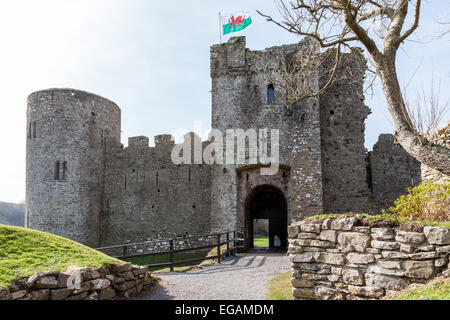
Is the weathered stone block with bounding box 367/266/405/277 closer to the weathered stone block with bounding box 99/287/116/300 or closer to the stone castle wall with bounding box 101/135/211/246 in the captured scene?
the weathered stone block with bounding box 99/287/116/300

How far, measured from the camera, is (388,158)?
17031mm

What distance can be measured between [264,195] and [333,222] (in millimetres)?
12244

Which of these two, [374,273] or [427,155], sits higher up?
[427,155]

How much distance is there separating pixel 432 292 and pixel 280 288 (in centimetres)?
345

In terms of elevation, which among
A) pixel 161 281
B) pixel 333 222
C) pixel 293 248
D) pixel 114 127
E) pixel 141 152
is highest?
pixel 114 127

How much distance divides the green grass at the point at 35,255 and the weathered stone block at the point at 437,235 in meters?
5.38

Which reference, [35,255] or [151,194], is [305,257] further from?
[151,194]

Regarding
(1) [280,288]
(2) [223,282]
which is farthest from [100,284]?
(1) [280,288]

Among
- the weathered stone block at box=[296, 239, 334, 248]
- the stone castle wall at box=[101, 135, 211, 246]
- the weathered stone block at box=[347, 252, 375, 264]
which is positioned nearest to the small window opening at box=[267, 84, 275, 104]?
the stone castle wall at box=[101, 135, 211, 246]

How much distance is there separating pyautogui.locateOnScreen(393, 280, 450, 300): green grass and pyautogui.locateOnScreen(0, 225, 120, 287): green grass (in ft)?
16.7
